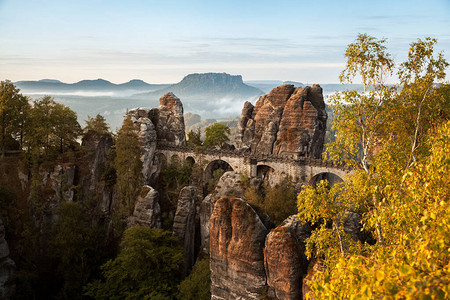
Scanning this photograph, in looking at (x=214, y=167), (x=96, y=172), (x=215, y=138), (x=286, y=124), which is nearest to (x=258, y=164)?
(x=214, y=167)

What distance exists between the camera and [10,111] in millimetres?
36062

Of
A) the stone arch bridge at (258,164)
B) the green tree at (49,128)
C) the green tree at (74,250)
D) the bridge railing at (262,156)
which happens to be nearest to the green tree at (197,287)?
the green tree at (74,250)

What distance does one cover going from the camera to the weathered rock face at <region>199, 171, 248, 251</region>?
35.3 m

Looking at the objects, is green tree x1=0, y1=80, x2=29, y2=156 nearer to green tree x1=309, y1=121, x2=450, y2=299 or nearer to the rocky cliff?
the rocky cliff

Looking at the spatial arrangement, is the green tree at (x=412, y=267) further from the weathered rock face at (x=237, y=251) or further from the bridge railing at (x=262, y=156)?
the bridge railing at (x=262, y=156)

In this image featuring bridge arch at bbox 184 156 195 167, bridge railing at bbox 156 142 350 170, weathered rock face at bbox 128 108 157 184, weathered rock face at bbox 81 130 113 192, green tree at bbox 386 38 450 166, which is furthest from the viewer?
bridge arch at bbox 184 156 195 167

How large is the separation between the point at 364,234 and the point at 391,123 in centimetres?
816

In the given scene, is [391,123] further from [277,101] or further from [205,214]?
[277,101]

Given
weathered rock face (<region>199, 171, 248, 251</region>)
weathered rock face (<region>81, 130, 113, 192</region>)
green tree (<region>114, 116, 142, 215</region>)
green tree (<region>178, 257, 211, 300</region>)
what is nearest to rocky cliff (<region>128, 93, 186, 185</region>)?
green tree (<region>114, 116, 142, 215</region>)

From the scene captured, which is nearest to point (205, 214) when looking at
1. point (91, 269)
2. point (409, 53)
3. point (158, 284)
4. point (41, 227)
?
point (158, 284)

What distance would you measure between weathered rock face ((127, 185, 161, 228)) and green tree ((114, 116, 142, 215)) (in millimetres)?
1964

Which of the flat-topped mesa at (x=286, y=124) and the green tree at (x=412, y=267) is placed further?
the flat-topped mesa at (x=286, y=124)

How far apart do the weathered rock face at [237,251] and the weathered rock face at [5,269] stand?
2030cm

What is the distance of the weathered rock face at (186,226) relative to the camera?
33556 millimetres
